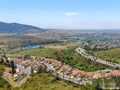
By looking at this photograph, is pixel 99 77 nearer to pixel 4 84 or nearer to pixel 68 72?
pixel 68 72

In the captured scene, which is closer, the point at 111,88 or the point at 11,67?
the point at 111,88

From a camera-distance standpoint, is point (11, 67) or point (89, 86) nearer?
point (89, 86)

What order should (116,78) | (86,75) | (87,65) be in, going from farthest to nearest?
(87,65)
(86,75)
(116,78)

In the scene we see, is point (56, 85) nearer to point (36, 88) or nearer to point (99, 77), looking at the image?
point (36, 88)

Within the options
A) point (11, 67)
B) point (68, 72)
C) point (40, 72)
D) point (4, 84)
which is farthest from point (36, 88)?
point (11, 67)

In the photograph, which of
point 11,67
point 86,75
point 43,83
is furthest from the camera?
point 11,67

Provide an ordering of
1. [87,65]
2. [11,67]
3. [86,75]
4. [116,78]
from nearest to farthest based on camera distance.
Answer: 1. [116,78]
2. [86,75]
3. [11,67]
4. [87,65]

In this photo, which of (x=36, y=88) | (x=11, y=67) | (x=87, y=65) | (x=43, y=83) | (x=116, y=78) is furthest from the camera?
(x=87, y=65)

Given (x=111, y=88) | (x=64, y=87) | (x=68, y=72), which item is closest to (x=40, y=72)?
(x=68, y=72)
